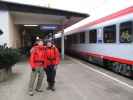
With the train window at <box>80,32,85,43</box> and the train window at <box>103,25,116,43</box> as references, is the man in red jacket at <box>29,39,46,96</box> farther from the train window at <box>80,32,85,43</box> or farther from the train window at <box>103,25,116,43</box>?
the train window at <box>80,32,85,43</box>

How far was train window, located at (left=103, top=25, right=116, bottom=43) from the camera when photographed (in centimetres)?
1753

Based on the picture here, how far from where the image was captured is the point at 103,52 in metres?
19.6

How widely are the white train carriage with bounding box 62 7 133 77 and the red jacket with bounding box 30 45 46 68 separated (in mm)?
4626

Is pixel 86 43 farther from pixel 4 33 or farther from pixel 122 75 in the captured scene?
pixel 122 75

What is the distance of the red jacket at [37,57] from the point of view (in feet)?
37.8

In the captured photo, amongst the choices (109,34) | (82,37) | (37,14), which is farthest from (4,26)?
(109,34)

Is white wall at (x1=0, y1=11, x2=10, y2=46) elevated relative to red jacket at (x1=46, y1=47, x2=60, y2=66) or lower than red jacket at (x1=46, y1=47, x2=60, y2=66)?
elevated

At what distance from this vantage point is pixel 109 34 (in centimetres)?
1831

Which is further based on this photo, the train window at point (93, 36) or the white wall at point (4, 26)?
the white wall at point (4, 26)

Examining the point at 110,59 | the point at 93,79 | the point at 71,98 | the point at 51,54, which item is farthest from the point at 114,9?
the point at 71,98

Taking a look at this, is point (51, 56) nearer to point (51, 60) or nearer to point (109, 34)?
point (51, 60)

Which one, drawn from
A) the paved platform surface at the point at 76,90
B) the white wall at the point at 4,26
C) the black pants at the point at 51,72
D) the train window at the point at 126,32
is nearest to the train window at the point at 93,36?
the white wall at the point at 4,26

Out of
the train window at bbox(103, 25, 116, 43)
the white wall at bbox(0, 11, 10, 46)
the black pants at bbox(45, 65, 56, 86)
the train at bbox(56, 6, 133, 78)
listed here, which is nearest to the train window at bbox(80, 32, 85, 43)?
the train at bbox(56, 6, 133, 78)

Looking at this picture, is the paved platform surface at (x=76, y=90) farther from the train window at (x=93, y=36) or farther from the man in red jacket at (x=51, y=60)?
the train window at (x=93, y=36)
